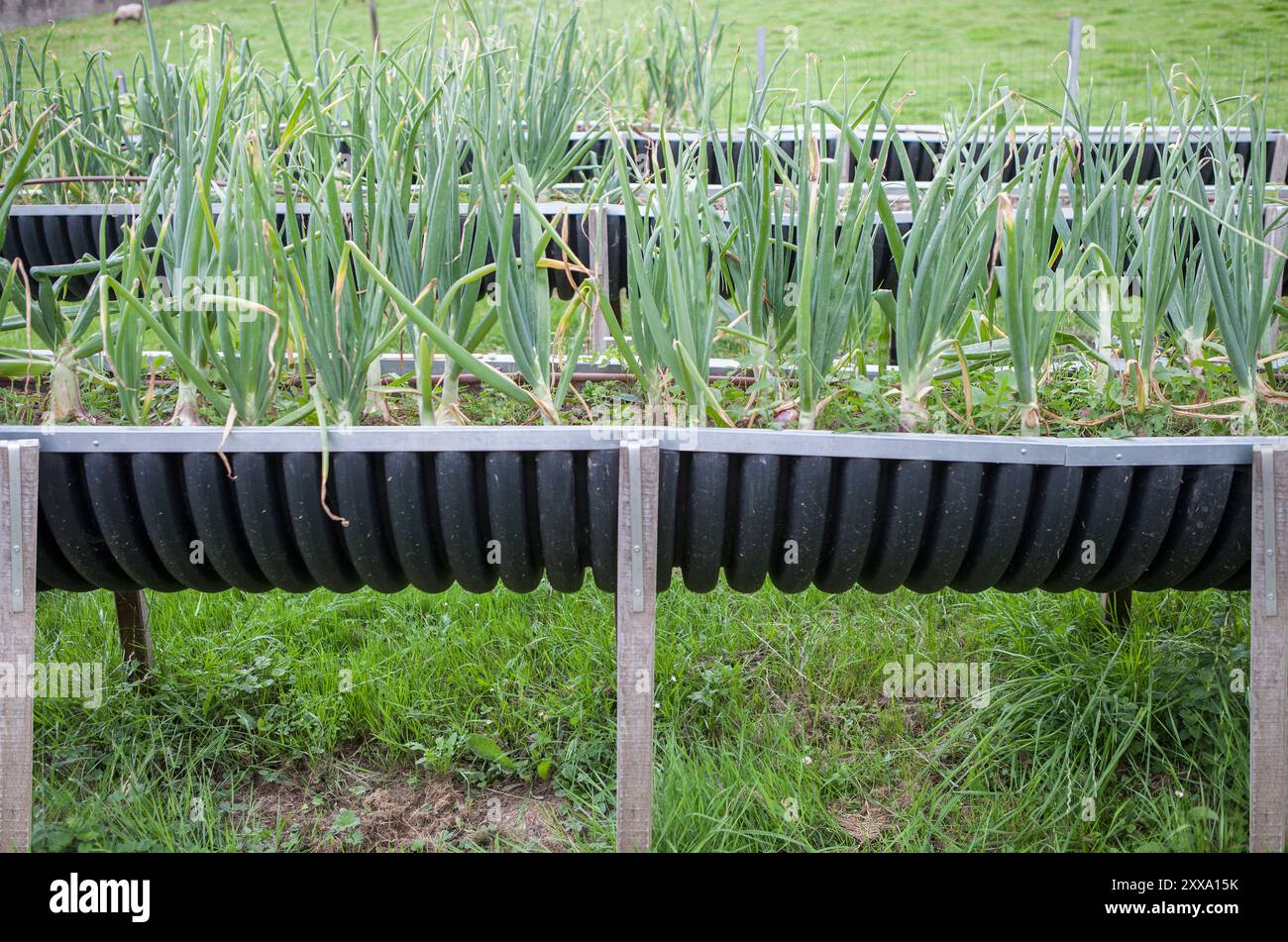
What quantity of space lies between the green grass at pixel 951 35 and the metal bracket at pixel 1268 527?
282 cm

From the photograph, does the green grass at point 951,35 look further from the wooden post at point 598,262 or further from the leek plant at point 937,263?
the leek plant at point 937,263

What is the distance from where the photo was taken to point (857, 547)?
1.19 meters

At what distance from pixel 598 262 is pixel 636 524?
500 mm

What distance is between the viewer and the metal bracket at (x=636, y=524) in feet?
3.63

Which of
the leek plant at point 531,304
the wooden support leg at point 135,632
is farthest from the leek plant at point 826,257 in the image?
the wooden support leg at point 135,632

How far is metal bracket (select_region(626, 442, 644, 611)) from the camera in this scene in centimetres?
111

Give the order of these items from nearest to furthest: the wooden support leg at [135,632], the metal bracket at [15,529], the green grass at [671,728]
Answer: the metal bracket at [15,529]
the green grass at [671,728]
the wooden support leg at [135,632]

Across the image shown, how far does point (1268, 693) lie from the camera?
117 cm

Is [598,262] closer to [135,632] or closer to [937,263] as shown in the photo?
[937,263]

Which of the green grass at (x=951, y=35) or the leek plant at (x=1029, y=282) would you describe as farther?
the green grass at (x=951, y=35)

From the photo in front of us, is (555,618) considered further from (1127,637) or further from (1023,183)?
(1023,183)

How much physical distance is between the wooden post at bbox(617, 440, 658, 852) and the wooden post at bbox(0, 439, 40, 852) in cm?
64

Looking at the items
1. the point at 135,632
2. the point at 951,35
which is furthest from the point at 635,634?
the point at 951,35
